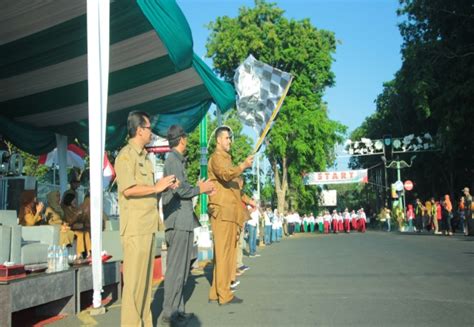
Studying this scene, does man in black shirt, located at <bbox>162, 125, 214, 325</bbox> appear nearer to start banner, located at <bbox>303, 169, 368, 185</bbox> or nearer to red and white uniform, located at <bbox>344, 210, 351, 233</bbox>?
red and white uniform, located at <bbox>344, 210, 351, 233</bbox>

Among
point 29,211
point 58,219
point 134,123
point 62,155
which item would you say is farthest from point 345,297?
point 62,155

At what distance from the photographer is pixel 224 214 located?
6457 millimetres

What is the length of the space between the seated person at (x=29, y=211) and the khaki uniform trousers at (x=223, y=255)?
4480 mm

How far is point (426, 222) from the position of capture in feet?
101

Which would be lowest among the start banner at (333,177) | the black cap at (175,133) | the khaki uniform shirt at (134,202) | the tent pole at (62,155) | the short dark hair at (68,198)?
the khaki uniform shirt at (134,202)

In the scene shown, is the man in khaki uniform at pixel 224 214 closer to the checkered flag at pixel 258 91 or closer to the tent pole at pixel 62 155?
the checkered flag at pixel 258 91

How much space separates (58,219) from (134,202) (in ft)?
21.1

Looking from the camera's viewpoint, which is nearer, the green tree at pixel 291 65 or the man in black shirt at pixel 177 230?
the man in black shirt at pixel 177 230

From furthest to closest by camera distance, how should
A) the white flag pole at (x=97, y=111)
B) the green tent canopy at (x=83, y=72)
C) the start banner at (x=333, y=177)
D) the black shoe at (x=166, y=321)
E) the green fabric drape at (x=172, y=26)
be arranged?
the start banner at (x=333, y=177) → the green tent canopy at (x=83, y=72) → the green fabric drape at (x=172, y=26) → the white flag pole at (x=97, y=111) → the black shoe at (x=166, y=321)

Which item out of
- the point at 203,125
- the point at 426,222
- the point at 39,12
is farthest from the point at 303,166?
the point at 39,12

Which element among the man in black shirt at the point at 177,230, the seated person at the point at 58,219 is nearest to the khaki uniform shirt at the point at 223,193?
the man in black shirt at the point at 177,230

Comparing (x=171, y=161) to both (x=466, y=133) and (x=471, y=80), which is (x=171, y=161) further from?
(x=466, y=133)

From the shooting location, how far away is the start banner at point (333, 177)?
4500 centimetres

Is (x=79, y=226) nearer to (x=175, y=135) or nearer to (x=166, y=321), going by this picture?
(x=175, y=135)
